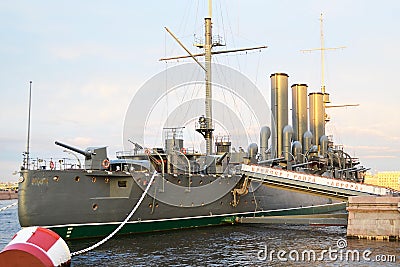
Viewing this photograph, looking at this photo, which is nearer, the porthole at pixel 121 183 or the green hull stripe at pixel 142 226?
the green hull stripe at pixel 142 226

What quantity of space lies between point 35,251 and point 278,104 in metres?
40.6

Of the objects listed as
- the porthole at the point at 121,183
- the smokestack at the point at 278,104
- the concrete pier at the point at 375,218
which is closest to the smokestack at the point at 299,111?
the smokestack at the point at 278,104

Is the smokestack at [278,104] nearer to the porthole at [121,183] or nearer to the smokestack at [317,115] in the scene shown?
the smokestack at [317,115]

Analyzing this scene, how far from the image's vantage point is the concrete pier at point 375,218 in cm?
2194

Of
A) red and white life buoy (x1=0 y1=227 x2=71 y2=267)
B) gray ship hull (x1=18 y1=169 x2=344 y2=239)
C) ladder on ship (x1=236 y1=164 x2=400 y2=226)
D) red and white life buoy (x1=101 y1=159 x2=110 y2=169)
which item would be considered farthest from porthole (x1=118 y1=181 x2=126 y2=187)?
red and white life buoy (x1=0 y1=227 x2=71 y2=267)

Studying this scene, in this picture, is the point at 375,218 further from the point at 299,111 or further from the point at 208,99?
the point at 299,111

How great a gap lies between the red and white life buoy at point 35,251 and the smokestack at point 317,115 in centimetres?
5164

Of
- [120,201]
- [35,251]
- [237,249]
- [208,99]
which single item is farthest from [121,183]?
[35,251]

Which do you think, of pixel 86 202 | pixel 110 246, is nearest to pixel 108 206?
pixel 86 202

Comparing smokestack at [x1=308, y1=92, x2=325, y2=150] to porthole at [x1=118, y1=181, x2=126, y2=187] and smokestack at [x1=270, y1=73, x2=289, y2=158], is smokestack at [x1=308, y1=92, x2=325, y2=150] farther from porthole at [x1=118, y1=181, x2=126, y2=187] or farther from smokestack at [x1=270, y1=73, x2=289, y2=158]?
porthole at [x1=118, y1=181, x2=126, y2=187]

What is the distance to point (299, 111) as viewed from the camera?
2135 inches

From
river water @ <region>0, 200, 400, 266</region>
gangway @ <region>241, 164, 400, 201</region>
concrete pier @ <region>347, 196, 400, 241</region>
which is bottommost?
river water @ <region>0, 200, 400, 266</region>

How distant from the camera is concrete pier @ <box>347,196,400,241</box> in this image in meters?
21.9

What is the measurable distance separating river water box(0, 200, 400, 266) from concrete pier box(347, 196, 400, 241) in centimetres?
48
